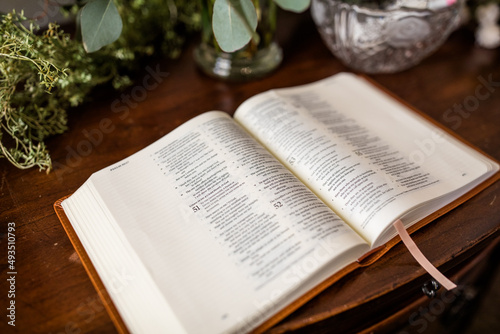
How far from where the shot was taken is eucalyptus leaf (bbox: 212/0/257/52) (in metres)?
0.70

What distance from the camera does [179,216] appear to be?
0.62m

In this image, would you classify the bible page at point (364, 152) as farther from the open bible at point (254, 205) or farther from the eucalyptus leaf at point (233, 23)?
the eucalyptus leaf at point (233, 23)

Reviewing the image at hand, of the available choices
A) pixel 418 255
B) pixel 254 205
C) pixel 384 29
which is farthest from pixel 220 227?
pixel 384 29

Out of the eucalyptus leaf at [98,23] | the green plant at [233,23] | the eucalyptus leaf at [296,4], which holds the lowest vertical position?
the eucalyptus leaf at [98,23]

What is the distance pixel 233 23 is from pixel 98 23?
0.24m

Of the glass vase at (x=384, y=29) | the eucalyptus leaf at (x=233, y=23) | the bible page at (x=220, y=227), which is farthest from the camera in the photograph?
the glass vase at (x=384, y=29)

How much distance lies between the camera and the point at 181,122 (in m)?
0.84

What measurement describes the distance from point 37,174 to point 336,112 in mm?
578

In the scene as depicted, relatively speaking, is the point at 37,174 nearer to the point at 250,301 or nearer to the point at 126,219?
the point at 126,219

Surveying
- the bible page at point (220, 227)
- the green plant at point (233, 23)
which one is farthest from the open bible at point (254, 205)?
the green plant at point (233, 23)

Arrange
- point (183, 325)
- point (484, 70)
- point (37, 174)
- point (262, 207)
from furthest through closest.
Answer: point (484, 70)
point (37, 174)
point (262, 207)
point (183, 325)

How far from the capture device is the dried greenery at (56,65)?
2.33ft

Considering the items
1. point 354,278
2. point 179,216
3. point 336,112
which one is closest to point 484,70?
point 336,112

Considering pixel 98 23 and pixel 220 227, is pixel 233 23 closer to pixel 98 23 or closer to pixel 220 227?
pixel 98 23
